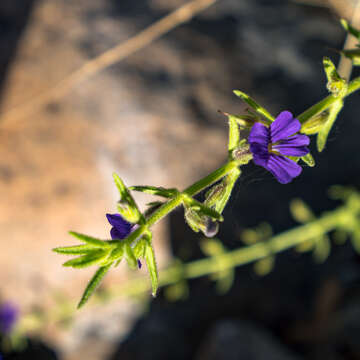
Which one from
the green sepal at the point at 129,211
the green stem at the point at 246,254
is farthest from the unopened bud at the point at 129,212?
the green stem at the point at 246,254

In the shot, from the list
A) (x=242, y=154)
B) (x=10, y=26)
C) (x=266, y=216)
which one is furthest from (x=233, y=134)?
(x=10, y=26)

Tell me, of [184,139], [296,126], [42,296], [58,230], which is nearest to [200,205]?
[296,126]

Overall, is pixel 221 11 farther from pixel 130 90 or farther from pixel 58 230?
pixel 58 230

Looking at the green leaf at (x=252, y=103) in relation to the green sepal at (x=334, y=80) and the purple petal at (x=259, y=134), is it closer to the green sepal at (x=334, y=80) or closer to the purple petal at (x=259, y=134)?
the purple petal at (x=259, y=134)

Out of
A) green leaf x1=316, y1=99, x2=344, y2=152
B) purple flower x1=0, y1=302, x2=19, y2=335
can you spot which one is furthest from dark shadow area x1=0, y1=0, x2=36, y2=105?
green leaf x1=316, y1=99, x2=344, y2=152

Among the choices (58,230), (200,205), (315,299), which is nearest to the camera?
(200,205)

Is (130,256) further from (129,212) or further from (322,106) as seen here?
(322,106)
